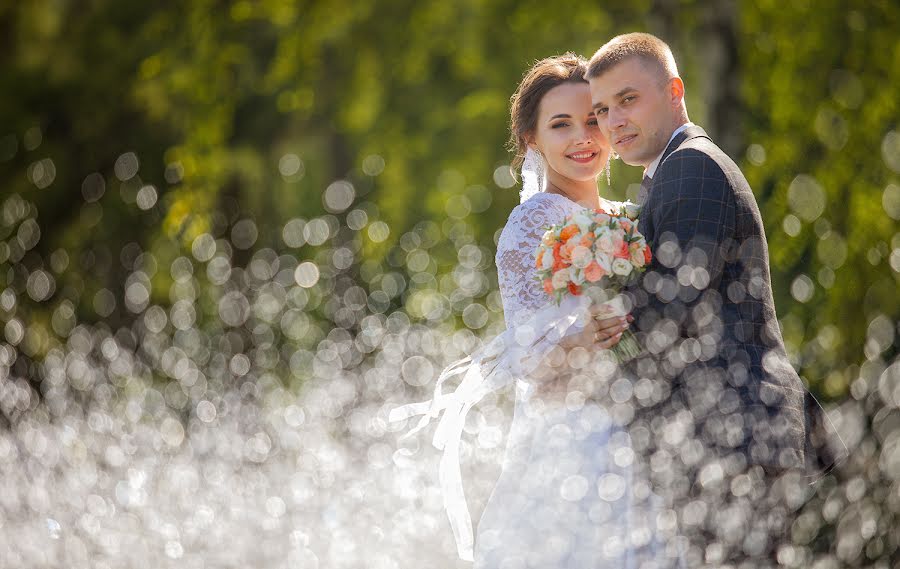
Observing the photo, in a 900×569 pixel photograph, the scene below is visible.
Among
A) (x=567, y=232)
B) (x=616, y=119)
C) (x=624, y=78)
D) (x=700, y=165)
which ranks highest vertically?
(x=624, y=78)

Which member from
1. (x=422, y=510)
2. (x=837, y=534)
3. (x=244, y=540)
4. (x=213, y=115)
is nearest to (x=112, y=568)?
(x=244, y=540)

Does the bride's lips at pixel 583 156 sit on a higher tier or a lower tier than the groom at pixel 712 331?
higher

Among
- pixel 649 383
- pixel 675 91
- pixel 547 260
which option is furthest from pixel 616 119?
pixel 649 383

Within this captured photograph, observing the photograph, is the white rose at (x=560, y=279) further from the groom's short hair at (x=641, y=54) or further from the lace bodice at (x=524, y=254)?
the groom's short hair at (x=641, y=54)

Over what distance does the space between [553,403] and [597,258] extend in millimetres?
536

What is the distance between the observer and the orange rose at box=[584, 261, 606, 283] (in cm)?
274

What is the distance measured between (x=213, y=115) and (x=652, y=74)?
3495 millimetres

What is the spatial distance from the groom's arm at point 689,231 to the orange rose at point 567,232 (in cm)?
21

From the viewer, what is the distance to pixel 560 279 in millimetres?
2844

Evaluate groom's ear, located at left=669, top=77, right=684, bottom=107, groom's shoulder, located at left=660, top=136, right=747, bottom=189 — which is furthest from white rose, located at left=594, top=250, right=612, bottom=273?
groom's ear, located at left=669, top=77, right=684, bottom=107

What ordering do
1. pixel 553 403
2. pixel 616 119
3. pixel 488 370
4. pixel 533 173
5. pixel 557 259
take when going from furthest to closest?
1. pixel 533 173
2. pixel 488 370
3. pixel 553 403
4. pixel 616 119
5. pixel 557 259

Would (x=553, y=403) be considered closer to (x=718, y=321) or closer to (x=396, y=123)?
(x=718, y=321)

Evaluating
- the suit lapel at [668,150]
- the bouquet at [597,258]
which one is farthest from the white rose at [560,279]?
the suit lapel at [668,150]

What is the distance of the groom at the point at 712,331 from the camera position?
2635mm
